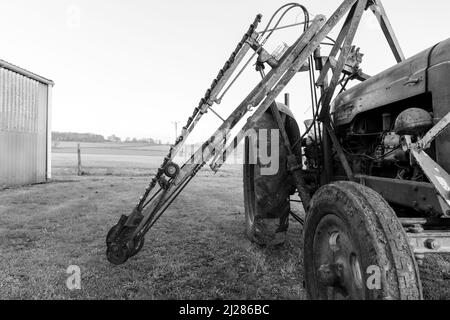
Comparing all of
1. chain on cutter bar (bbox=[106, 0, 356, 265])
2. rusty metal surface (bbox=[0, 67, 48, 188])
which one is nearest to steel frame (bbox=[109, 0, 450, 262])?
chain on cutter bar (bbox=[106, 0, 356, 265])

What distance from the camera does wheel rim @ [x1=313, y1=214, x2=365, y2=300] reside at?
167 cm

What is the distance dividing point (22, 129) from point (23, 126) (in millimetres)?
99

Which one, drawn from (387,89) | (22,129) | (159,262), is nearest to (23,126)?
(22,129)

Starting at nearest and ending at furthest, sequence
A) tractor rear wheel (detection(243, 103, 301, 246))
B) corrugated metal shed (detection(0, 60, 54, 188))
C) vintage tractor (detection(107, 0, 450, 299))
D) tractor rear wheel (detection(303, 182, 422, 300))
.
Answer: tractor rear wheel (detection(303, 182, 422, 300)), vintage tractor (detection(107, 0, 450, 299)), tractor rear wheel (detection(243, 103, 301, 246)), corrugated metal shed (detection(0, 60, 54, 188))

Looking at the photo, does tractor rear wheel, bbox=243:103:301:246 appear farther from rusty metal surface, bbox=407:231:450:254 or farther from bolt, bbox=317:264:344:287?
rusty metal surface, bbox=407:231:450:254

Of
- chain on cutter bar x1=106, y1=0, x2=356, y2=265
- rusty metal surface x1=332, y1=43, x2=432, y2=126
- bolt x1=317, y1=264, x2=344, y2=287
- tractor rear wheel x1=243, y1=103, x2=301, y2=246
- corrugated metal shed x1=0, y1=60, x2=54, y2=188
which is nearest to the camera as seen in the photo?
bolt x1=317, y1=264, x2=344, y2=287

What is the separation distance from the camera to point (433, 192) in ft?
6.01

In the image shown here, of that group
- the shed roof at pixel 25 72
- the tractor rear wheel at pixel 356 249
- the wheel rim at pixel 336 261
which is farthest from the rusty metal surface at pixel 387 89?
the shed roof at pixel 25 72

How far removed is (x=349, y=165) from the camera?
2.87 metres
